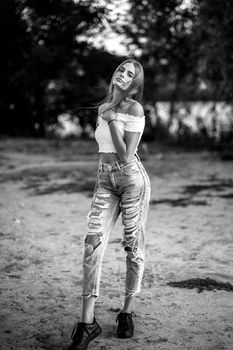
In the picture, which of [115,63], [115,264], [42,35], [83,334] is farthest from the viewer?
[115,63]

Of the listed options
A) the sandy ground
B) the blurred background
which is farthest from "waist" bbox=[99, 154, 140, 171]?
the sandy ground

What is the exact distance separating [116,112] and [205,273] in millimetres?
1941

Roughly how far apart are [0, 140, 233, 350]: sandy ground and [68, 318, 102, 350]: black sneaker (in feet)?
0.28

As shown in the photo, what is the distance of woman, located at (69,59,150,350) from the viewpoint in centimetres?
285

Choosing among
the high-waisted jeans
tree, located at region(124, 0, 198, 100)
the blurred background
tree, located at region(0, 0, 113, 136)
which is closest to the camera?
the high-waisted jeans

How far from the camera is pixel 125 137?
2.90 meters

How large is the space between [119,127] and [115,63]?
20.2 feet

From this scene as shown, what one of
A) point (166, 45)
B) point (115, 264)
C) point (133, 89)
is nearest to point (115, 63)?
point (166, 45)

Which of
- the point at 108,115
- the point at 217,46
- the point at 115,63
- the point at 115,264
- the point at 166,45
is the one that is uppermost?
the point at 166,45

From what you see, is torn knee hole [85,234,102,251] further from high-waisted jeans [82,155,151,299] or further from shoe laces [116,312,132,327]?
shoe laces [116,312,132,327]

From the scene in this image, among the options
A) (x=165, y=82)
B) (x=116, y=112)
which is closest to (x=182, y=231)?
(x=116, y=112)

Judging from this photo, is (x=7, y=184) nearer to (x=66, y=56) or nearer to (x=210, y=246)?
(x=66, y=56)

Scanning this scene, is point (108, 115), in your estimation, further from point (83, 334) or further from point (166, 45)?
point (166, 45)

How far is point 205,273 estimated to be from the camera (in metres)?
4.19
